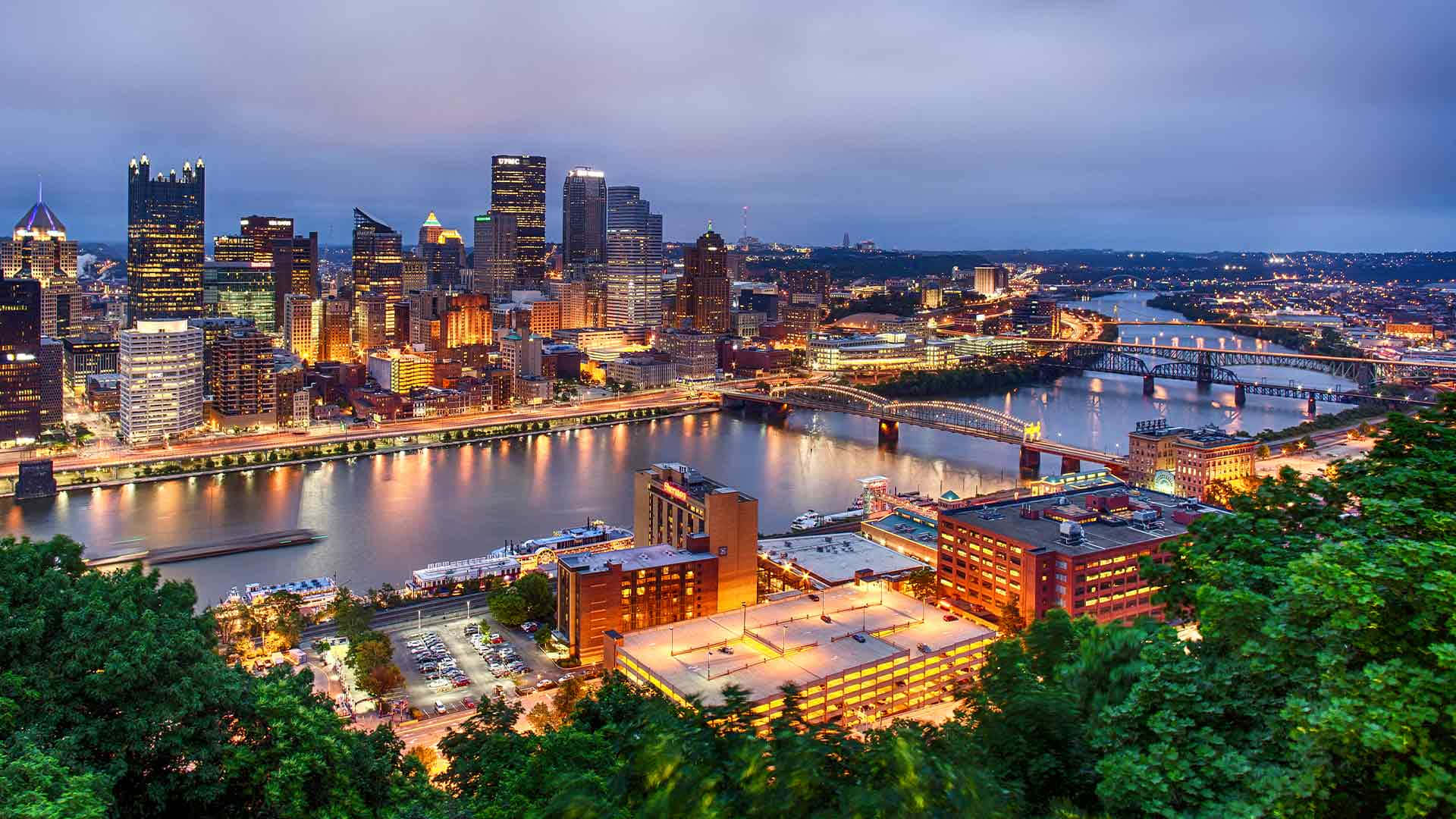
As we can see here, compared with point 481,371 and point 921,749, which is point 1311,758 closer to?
point 921,749

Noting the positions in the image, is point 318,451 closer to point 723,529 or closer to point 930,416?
point 723,529

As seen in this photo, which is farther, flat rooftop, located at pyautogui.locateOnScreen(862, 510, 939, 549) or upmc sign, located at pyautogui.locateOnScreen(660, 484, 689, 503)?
flat rooftop, located at pyautogui.locateOnScreen(862, 510, 939, 549)

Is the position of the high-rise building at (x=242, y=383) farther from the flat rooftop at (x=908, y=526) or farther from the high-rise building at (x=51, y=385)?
the flat rooftop at (x=908, y=526)

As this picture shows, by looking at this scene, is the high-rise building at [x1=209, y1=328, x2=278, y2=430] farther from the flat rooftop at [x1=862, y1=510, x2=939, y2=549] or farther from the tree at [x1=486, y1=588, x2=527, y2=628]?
the flat rooftop at [x1=862, y1=510, x2=939, y2=549]

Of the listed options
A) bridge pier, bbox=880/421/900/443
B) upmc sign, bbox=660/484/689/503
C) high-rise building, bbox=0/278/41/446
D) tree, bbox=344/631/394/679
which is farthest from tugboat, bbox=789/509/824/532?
high-rise building, bbox=0/278/41/446

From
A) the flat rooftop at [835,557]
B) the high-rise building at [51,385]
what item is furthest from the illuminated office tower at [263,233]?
the flat rooftop at [835,557]
